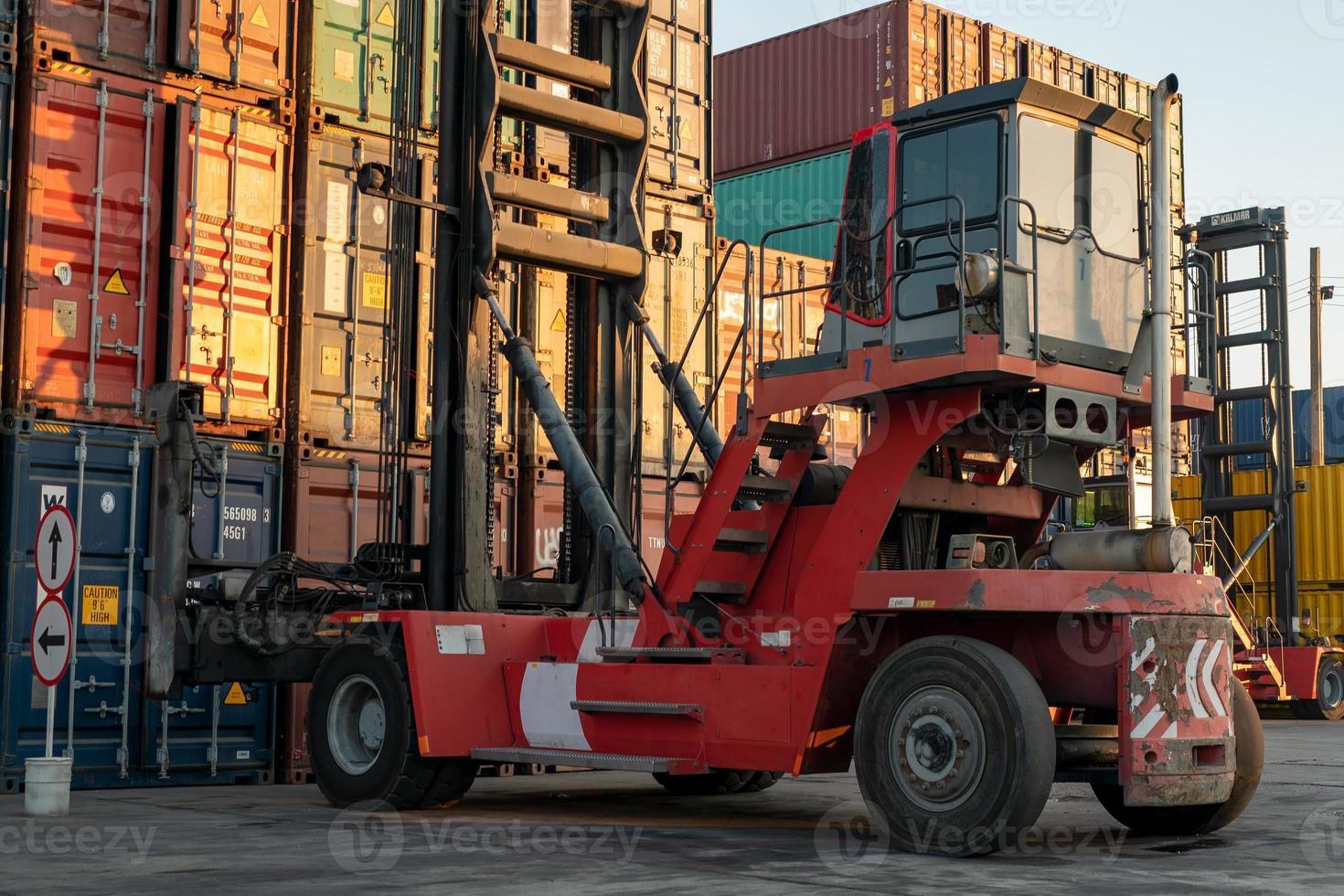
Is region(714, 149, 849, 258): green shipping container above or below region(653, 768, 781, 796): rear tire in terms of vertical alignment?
above

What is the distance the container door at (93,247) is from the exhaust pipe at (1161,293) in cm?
760

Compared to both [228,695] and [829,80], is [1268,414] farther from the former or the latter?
[228,695]

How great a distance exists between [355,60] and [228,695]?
5.54m

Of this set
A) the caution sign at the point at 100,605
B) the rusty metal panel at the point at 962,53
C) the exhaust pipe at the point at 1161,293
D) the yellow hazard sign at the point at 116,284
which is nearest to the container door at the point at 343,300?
the yellow hazard sign at the point at 116,284

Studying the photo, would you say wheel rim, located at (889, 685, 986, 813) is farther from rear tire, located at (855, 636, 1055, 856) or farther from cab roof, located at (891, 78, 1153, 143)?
cab roof, located at (891, 78, 1153, 143)

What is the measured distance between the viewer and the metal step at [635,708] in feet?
29.6

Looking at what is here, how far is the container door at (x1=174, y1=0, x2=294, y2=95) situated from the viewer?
40.4 feet

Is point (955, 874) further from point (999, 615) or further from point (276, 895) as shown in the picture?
point (276, 895)

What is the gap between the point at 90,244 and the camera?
11773 mm

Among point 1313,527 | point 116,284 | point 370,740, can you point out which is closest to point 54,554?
point 370,740

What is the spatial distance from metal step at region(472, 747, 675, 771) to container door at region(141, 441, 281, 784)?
297cm

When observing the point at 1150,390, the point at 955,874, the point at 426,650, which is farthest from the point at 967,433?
the point at 426,650

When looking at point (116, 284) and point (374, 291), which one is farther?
point (374, 291)

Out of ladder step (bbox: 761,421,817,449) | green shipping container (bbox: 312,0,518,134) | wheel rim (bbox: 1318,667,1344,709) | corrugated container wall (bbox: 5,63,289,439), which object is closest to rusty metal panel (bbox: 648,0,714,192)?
green shipping container (bbox: 312,0,518,134)
